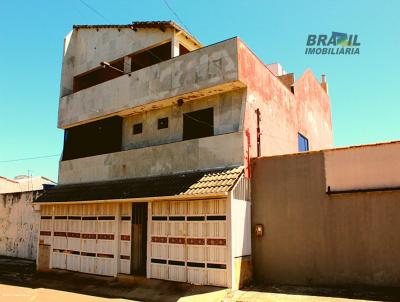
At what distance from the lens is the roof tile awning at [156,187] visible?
37.3 ft

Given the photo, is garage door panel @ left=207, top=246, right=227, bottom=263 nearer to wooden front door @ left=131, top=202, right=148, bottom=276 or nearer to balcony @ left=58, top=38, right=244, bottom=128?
wooden front door @ left=131, top=202, right=148, bottom=276

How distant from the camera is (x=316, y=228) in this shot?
1117 cm

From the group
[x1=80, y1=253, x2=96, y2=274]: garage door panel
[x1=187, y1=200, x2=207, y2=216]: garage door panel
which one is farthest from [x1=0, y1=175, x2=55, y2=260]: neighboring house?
[x1=187, y1=200, x2=207, y2=216]: garage door panel

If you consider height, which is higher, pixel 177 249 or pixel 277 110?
pixel 277 110

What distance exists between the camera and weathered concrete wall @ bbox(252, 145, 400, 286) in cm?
1027

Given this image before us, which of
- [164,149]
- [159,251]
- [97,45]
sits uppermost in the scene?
[97,45]

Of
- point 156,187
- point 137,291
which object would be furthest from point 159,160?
point 137,291

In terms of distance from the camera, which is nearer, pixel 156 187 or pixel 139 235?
pixel 156 187

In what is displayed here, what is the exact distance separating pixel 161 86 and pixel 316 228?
7.69m

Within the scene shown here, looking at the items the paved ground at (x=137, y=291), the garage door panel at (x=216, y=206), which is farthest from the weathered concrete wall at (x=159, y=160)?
the paved ground at (x=137, y=291)

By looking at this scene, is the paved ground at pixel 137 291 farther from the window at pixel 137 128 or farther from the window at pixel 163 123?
the window at pixel 137 128

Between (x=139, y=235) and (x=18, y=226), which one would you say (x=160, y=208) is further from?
(x=18, y=226)

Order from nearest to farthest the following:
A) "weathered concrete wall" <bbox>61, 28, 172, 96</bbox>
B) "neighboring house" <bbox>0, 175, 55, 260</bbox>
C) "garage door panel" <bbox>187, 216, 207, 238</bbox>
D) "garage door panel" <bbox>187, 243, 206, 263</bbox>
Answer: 1. "garage door panel" <bbox>187, 243, 206, 263</bbox>
2. "garage door panel" <bbox>187, 216, 207, 238</bbox>
3. "weathered concrete wall" <bbox>61, 28, 172, 96</bbox>
4. "neighboring house" <bbox>0, 175, 55, 260</bbox>

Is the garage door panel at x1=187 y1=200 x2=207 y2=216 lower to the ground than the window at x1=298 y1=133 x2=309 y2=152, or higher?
lower
